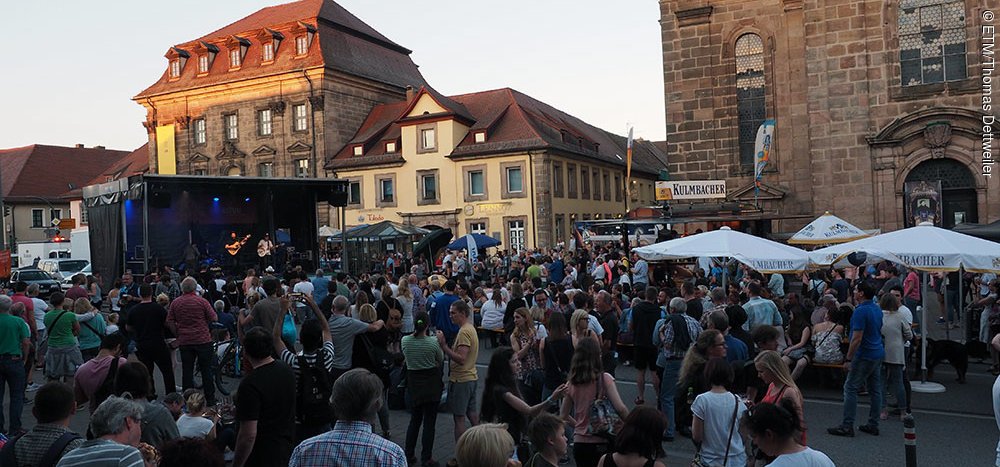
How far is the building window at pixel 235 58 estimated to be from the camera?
50156mm

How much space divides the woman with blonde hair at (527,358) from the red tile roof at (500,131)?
33.6 meters

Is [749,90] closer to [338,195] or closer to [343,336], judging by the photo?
[338,195]

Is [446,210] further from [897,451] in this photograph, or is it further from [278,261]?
[897,451]

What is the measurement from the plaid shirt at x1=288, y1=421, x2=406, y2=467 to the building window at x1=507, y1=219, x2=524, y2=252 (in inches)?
1505

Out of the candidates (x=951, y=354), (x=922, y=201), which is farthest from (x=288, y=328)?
(x=922, y=201)

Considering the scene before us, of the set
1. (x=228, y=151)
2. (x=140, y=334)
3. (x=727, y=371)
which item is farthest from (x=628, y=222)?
(x=228, y=151)

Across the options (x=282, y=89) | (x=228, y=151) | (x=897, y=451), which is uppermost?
(x=282, y=89)

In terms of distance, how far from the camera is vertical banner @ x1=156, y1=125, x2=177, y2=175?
172 ft

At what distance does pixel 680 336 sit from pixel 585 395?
3.10 meters

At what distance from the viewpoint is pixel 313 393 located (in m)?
6.37

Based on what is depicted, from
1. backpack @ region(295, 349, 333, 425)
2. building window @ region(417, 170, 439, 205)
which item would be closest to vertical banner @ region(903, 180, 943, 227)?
backpack @ region(295, 349, 333, 425)

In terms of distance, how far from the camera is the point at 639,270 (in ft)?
62.1

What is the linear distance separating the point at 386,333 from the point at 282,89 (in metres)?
42.3

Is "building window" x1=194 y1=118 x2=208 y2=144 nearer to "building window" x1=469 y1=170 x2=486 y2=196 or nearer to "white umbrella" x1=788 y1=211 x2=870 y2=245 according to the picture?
"building window" x1=469 y1=170 x2=486 y2=196
